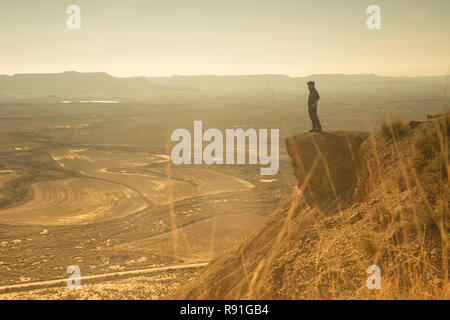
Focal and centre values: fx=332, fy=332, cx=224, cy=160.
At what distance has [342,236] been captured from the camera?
559cm

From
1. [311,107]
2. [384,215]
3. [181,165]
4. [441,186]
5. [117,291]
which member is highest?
[311,107]

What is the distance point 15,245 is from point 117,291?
7.94m

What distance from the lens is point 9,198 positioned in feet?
81.0

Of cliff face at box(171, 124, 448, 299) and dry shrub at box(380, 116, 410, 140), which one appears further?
dry shrub at box(380, 116, 410, 140)

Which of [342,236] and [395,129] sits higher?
[395,129]

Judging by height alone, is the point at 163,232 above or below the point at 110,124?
below

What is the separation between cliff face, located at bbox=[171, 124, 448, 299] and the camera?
3.79 meters

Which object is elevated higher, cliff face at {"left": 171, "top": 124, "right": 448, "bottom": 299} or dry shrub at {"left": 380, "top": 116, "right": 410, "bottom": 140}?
dry shrub at {"left": 380, "top": 116, "right": 410, "bottom": 140}

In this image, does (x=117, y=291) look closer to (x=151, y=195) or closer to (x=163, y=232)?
(x=163, y=232)

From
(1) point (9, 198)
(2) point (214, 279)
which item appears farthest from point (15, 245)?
(2) point (214, 279)

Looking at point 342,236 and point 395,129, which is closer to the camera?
point 342,236

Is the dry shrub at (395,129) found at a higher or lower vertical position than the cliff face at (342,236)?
higher

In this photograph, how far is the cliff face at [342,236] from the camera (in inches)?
149

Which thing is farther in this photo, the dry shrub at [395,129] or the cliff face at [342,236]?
the dry shrub at [395,129]
